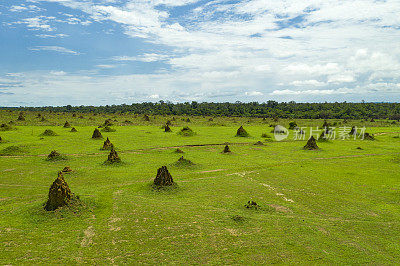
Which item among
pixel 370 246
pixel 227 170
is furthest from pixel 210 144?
pixel 370 246

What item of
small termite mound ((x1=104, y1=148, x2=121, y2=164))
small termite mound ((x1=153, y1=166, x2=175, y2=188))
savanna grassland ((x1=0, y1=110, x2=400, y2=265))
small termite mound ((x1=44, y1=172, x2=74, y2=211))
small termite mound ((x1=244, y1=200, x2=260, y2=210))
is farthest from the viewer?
small termite mound ((x1=104, y1=148, x2=121, y2=164))

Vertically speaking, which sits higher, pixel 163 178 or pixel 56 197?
pixel 56 197

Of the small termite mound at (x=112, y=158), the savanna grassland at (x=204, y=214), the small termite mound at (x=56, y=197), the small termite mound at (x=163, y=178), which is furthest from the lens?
the small termite mound at (x=112, y=158)

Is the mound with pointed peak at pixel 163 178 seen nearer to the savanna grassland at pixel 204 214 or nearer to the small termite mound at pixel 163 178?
the small termite mound at pixel 163 178

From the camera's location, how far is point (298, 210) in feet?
55.8

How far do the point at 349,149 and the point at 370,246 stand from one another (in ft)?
111

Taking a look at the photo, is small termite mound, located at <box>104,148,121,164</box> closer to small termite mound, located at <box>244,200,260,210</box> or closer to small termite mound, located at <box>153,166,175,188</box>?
small termite mound, located at <box>153,166,175,188</box>

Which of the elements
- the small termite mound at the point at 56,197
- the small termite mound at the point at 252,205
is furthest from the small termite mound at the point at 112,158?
the small termite mound at the point at 252,205

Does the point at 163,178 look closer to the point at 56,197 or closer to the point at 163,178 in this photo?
the point at 163,178

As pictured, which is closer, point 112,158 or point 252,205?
point 252,205

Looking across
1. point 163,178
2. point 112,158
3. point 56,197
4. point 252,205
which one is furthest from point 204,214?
point 112,158

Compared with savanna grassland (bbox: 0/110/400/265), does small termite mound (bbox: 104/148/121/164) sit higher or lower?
higher

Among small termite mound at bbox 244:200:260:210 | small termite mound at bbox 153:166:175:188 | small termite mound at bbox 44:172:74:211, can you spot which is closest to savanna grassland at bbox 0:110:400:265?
small termite mound at bbox 244:200:260:210

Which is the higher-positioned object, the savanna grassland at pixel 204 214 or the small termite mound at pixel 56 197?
the small termite mound at pixel 56 197
